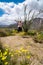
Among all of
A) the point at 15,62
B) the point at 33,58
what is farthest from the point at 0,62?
the point at 33,58

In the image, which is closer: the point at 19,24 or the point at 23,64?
the point at 23,64

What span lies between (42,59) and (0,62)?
2700 millimetres

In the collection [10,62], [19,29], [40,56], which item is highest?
[10,62]

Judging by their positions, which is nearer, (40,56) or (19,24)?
(40,56)

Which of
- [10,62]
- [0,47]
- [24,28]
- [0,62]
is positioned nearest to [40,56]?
[0,47]

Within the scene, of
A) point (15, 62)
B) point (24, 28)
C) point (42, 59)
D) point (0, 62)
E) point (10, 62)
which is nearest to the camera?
point (0, 62)

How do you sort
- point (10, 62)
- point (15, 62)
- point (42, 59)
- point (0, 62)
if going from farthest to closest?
point (42, 59) < point (15, 62) < point (10, 62) < point (0, 62)

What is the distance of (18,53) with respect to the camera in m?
7.36

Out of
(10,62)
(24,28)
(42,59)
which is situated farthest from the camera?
(24,28)

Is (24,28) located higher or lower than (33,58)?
lower

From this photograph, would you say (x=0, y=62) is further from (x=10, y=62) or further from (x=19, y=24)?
(x=19, y=24)

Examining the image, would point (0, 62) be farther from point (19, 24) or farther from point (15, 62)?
point (19, 24)

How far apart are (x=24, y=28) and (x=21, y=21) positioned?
1.22 metres

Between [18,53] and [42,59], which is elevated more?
[18,53]
